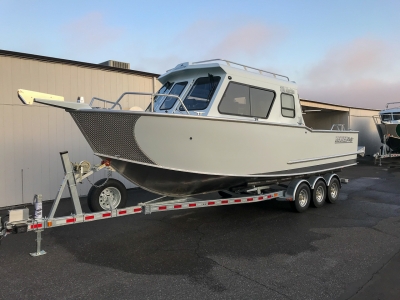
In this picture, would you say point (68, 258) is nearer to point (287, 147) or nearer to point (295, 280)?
point (295, 280)

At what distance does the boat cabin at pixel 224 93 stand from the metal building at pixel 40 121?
7.75 feet

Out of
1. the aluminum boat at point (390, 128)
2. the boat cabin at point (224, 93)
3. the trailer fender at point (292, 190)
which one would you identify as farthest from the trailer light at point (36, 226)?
the aluminum boat at point (390, 128)

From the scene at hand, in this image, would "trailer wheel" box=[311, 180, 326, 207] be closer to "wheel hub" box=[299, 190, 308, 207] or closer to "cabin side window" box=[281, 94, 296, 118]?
"wheel hub" box=[299, 190, 308, 207]

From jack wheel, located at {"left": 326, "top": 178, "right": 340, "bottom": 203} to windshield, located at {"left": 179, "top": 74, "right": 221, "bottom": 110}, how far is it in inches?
166

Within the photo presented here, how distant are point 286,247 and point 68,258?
3239 mm

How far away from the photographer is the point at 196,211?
7.41 metres

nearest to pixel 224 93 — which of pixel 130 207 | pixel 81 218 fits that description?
pixel 130 207

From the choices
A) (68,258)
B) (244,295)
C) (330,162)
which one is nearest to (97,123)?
(68,258)

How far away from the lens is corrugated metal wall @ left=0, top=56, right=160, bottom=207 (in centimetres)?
754

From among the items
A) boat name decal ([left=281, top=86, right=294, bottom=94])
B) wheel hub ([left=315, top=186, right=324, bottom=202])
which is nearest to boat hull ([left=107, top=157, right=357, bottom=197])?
wheel hub ([left=315, top=186, right=324, bottom=202])

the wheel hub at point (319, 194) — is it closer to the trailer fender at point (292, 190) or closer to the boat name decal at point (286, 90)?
the trailer fender at point (292, 190)

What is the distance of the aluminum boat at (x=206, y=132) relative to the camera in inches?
182

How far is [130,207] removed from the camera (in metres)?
5.03

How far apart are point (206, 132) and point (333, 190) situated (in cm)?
467
